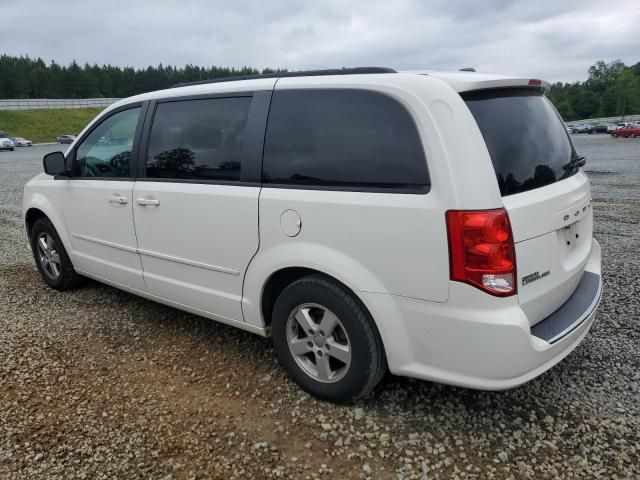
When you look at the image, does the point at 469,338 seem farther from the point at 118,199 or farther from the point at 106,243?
the point at 106,243

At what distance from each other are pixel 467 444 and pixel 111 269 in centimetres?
305

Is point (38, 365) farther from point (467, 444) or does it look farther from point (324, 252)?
point (467, 444)

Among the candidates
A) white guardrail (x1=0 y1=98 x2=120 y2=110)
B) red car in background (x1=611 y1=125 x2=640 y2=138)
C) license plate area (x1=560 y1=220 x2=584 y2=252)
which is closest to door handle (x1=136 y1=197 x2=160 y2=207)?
license plate area (x1=560 y1=220 x2=584 y2=252)

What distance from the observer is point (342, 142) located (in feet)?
8.87

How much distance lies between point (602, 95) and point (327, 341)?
108235 mm

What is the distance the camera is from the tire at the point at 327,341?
268 cm

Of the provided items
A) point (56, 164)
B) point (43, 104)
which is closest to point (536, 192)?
point (56, 164)

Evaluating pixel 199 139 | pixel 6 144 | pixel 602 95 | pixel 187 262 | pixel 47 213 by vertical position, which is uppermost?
pixel 602 95

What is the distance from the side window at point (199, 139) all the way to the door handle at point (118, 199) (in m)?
0.30

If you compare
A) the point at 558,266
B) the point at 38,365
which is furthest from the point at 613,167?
the point at 38,365

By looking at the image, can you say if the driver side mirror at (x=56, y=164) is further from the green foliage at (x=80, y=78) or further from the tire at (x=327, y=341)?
the green foliage at (x=80, y=78)

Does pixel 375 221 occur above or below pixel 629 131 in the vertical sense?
above

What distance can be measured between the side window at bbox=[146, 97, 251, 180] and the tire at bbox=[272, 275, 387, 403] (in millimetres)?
896

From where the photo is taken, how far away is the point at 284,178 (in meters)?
2.90
